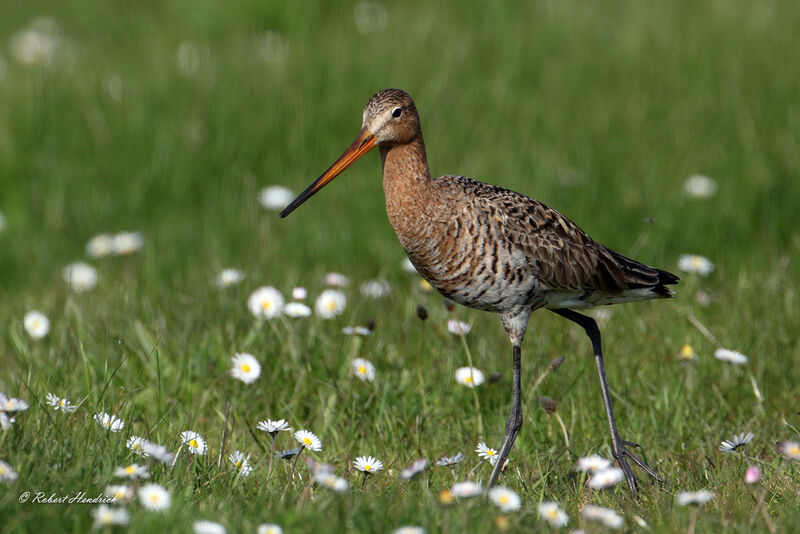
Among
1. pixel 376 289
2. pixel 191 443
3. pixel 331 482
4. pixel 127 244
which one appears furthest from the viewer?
pixel 127 244

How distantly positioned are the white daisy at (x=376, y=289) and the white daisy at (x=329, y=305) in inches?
22.1

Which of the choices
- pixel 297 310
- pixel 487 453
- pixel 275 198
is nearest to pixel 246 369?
pixel 297 310

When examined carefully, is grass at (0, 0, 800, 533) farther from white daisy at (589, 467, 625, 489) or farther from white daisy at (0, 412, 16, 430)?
white daisy at (589, 467, 625, 489)

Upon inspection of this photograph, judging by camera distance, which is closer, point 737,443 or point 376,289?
point 737,443

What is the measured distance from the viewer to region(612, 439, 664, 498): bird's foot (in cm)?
410

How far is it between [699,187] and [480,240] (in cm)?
342

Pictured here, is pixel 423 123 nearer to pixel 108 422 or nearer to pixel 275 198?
pixel 275 198

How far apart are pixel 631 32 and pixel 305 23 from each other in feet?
10.6

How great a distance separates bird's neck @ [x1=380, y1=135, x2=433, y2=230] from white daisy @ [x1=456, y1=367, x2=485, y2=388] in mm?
848

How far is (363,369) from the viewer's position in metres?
4.84

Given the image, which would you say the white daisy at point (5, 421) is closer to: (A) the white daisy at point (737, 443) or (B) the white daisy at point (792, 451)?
(A) the white daisy at point (737, 443)

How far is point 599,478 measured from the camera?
3.28m

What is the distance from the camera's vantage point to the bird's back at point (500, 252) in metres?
4.24

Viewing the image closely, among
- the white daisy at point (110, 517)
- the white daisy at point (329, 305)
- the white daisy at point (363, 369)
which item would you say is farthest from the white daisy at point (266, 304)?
the white daisy at point (110, 517)
